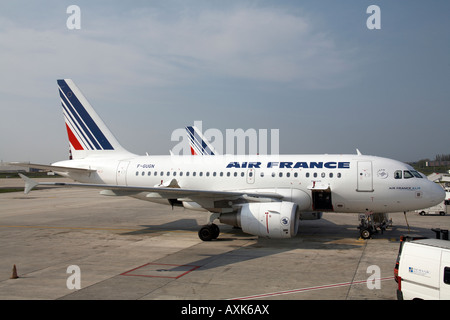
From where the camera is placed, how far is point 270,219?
16.5 meters

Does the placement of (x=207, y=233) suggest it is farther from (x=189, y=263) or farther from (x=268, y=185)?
(x=189, y=263)

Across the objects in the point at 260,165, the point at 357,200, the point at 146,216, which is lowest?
the point at 146,216

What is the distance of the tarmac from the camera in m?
10.8

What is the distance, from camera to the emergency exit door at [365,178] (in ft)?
61.0

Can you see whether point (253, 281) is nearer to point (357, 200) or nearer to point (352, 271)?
point (352, 271)

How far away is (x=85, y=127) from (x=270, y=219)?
590 inches

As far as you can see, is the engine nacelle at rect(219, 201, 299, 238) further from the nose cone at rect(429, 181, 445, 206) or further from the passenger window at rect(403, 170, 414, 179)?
the nose cone at rect(429, 181, 445, 206)

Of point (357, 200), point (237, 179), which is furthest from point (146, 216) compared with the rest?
point (357, 200)

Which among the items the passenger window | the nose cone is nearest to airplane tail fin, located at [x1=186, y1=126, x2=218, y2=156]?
the passenger window
